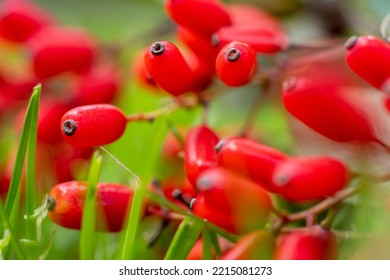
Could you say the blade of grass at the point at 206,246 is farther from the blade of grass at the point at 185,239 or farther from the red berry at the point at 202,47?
the red berry at the point at 202,47

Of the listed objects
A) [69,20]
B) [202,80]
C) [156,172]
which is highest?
[202,80]

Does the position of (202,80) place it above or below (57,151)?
above

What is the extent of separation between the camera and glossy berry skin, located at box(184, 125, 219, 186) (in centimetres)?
47

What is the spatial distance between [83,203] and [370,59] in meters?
0.20

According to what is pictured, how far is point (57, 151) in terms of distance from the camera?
74 centimetres

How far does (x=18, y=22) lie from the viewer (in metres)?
0.83

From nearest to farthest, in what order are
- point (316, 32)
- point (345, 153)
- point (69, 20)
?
point (345, 153)
point (316, 32)
point (69, 20)

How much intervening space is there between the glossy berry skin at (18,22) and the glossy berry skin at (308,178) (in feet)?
1.57

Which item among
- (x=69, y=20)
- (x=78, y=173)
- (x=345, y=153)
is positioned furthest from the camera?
(x=69, y=20)

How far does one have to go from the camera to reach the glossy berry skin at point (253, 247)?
431 mm

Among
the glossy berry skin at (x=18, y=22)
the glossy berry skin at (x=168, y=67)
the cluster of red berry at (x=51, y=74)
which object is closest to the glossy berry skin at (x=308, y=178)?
the glossy berry skin at (x=168, y=67)
